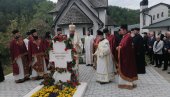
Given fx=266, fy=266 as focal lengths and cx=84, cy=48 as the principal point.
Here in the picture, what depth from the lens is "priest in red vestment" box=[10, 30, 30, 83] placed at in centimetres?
1118

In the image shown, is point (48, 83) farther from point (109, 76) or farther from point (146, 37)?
point (146, 37)

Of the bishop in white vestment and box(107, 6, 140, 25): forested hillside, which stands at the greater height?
box(107, 6, 140, 25): forested hillside

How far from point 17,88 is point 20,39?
2305 mm

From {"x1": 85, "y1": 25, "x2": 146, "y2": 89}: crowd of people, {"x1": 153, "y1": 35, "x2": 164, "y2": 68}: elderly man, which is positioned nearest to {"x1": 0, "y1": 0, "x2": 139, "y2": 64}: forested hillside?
{"x1": 153, "y1": 35, "x2": 164, "y2": 68}: elderly man

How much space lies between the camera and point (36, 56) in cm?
1138

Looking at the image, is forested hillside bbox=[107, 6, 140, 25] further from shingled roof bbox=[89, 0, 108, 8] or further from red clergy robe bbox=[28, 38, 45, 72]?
red clergy robe bbox=[28, 38, 45, 72]

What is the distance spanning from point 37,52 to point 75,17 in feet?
70.3

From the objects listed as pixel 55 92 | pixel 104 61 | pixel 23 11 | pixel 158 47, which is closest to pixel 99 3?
pixel 158 47

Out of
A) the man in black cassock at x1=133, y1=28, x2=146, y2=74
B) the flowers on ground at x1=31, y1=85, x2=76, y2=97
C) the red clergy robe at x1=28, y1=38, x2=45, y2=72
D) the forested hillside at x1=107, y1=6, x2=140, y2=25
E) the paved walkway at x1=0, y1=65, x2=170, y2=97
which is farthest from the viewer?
the forested hillside at x1=107, y1=6, x2=140, y2=25

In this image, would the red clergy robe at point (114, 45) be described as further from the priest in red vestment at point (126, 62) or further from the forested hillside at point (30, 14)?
the forested hillside at point (30, 14)

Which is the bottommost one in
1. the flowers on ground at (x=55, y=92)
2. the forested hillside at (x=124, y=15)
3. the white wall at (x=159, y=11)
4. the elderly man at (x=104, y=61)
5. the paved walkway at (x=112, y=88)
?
the paved walkway at (x=112, y=88)

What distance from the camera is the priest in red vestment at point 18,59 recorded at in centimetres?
1118

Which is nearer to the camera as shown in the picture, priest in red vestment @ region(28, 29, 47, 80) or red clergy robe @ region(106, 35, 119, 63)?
red clergy robe @ region(106, 35, 119, 63)

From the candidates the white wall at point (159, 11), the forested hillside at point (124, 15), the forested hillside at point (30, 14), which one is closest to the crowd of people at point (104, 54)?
the white wall at point (159, 11)
